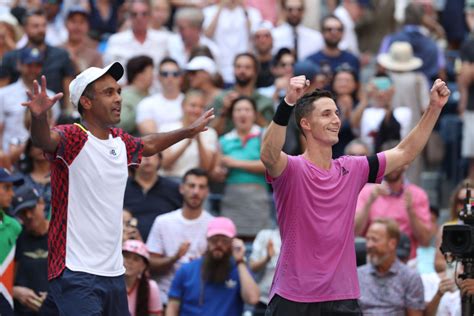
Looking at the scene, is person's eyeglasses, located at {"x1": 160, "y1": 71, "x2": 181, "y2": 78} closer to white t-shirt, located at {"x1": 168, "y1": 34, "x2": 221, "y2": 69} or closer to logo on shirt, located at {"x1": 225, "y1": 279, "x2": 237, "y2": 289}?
white t-shirt, located at {"x1": 168, "y1": 34, "x2": 221, "y2": 69}

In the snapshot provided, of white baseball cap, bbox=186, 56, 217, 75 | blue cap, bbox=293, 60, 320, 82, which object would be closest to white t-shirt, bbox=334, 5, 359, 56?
blue cap, bbox=293, 60, 320, 82

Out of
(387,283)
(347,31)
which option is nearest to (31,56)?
(347,31)

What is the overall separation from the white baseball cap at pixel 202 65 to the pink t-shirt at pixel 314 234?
20.1 ft

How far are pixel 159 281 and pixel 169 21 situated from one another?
7.01 meters

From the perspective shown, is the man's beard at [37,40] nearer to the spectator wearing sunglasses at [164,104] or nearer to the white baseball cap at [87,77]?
the spectator wearing sunglasses at [164,104]

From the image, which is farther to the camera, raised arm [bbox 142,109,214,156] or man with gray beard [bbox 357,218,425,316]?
man with gray beard [bbox 357,218,425,316]

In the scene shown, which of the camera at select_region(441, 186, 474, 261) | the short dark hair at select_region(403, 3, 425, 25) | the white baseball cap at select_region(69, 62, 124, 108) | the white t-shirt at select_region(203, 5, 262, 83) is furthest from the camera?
the white t-shirt at select_region(203, 5, 262, 83)

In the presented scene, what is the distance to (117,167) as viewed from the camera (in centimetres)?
803

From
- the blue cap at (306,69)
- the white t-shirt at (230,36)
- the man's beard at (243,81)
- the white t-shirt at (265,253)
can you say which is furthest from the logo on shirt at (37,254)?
the white t-shirt at (230,36)

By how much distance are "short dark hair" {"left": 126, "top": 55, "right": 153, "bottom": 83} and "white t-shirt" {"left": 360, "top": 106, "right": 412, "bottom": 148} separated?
2.45 meters

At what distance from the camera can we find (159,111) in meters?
13.5

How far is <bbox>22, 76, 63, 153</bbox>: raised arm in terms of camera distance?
7.49 meters

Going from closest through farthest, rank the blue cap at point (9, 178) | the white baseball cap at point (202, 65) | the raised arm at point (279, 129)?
the raised arm at point (279, 129), the blue cap at point (9, 178), the white baseball cap at point (202, 65)

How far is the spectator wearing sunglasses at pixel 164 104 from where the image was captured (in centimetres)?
1348
